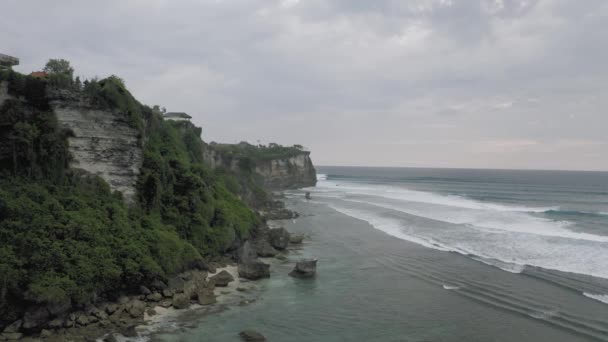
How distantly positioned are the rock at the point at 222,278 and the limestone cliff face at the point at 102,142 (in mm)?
6530

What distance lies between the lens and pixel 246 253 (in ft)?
83.3

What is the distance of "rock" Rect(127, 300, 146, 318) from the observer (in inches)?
657

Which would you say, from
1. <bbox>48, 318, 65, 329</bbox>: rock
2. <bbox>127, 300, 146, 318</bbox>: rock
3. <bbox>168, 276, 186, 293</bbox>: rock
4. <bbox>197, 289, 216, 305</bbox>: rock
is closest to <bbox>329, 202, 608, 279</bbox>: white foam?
<bbox>197, 289, 216, 305</bbox>: rock

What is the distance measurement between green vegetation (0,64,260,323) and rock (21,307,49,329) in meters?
0.48

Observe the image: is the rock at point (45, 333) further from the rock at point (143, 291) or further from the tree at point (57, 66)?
the tree at point (57, 66)

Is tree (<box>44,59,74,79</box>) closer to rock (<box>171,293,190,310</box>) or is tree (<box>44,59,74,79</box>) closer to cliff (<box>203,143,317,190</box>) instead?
rock (<box>171,293,190,310</box>)

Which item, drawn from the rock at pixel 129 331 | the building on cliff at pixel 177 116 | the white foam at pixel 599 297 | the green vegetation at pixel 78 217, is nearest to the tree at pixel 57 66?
the green vegetation at pixel 78 217

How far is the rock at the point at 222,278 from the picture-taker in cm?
2108

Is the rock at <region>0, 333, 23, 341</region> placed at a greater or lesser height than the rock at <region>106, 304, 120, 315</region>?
lesser

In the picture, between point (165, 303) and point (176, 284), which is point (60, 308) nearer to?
point (165, 303)

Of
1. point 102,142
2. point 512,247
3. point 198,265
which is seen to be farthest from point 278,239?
point 512,247

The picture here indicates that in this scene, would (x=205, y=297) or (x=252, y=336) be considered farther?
(x=205, y=297)

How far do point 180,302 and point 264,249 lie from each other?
10378mm

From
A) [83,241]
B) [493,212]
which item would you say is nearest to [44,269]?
[83,241]
